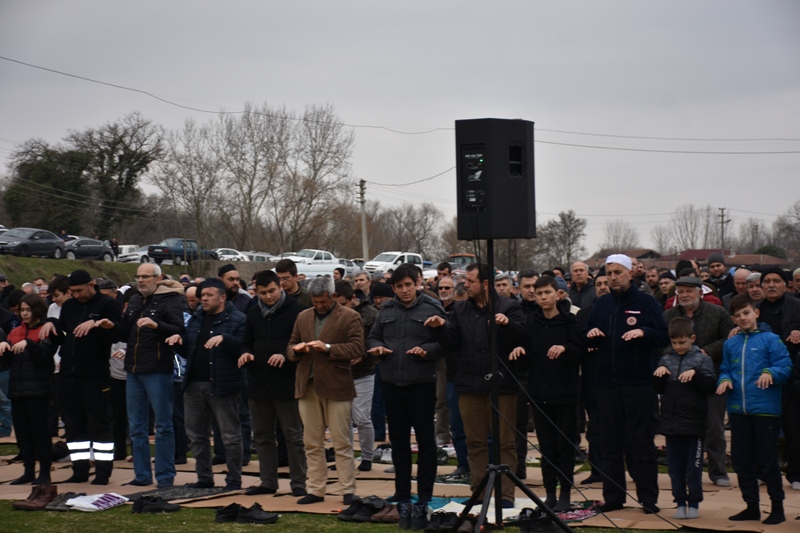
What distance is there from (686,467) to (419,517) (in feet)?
7.95

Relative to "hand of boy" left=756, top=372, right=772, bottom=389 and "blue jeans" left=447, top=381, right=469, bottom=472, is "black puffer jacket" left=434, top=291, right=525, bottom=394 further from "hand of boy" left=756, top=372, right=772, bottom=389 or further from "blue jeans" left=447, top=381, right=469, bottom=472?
"hand of boy" left=756, top=372, right=772, bottom=389

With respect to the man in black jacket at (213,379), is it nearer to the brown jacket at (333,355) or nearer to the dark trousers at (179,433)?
the brown jacket at (333,355)

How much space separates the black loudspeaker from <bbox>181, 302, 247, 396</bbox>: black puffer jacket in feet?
10.6

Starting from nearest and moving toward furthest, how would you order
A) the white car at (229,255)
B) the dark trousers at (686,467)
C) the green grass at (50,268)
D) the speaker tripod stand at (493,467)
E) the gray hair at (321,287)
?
the speaker tripod stand at (493,467), the dark trousers at (686,467), the gray hair at (321,287), the green grass at (50,268), the white car at (229,255)

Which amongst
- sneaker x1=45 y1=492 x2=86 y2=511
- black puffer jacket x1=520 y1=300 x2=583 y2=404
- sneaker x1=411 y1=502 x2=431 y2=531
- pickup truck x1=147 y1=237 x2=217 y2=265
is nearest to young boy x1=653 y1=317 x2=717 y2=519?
black puffer jacket x1=520 y1=300 x2=583 y2=404

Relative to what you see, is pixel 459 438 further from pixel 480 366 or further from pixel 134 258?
pixel 134 258

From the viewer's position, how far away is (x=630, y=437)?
7582mm

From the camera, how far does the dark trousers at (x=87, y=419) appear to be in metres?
9.58

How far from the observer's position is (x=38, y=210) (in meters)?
62.3

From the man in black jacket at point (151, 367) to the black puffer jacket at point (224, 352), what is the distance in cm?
26

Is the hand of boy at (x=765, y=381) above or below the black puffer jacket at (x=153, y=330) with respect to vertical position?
below

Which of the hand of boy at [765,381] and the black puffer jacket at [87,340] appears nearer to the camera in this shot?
the hand of boy at [765,381]

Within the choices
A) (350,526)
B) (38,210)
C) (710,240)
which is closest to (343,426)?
(350,526)

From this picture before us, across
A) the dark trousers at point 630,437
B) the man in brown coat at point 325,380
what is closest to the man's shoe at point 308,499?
the man in brown coat at point 325,380
